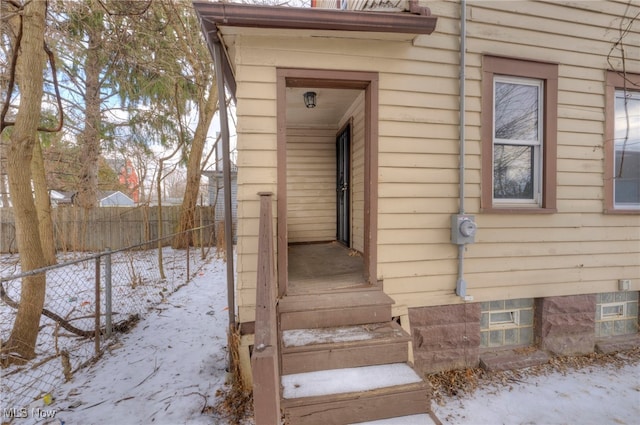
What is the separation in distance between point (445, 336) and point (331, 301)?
1.37 meters

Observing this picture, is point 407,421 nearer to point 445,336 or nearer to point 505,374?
point 445,336

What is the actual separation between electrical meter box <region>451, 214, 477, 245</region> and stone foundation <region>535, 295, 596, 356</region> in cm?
128

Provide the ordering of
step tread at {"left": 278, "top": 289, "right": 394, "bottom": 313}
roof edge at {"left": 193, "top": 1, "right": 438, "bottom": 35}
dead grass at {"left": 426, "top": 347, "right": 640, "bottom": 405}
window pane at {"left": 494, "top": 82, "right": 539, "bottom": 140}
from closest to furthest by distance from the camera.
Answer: roof edge at {"left": 193, "top": 1, "right": 438, "bottom": 35} → step tread at {"left": 278, "top": 289, "right": 394, "bottom": 313} → dead grass at {"left": 426, "top": 347, "right": 640, "bottom": 405} → window pane at {"left": 494, "top": 82, "right": 539, "bottom": 140}

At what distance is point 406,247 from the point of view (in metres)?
2.61

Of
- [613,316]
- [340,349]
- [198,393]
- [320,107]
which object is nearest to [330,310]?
[340,349]

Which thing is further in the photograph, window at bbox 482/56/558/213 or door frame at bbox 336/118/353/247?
door frame at bbox 336/118/353/247

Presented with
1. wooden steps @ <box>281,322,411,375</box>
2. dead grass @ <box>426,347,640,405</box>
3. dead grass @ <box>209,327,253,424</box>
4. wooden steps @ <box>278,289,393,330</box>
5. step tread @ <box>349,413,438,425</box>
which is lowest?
dead grass @ <box>426,347,640,405</box>

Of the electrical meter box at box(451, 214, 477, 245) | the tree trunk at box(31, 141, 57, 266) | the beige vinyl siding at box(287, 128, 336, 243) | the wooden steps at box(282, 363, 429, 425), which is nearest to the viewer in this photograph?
the wooden steps at box(282, 363, 429, 425)

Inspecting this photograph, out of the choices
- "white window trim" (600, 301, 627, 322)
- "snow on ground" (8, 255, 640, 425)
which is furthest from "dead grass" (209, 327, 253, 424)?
"white window trim" (600, 301, 627, 322)

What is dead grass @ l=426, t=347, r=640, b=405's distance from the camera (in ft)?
8.15

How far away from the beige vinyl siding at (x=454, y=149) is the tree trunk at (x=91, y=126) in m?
3.88

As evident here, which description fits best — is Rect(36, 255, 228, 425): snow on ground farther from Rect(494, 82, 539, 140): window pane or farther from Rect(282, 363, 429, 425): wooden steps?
Rect(494, 82, 539, 140): window pane

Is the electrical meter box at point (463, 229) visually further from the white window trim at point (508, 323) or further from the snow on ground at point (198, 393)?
the snow on ground at point (198, 393)

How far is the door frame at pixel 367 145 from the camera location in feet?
7.70
